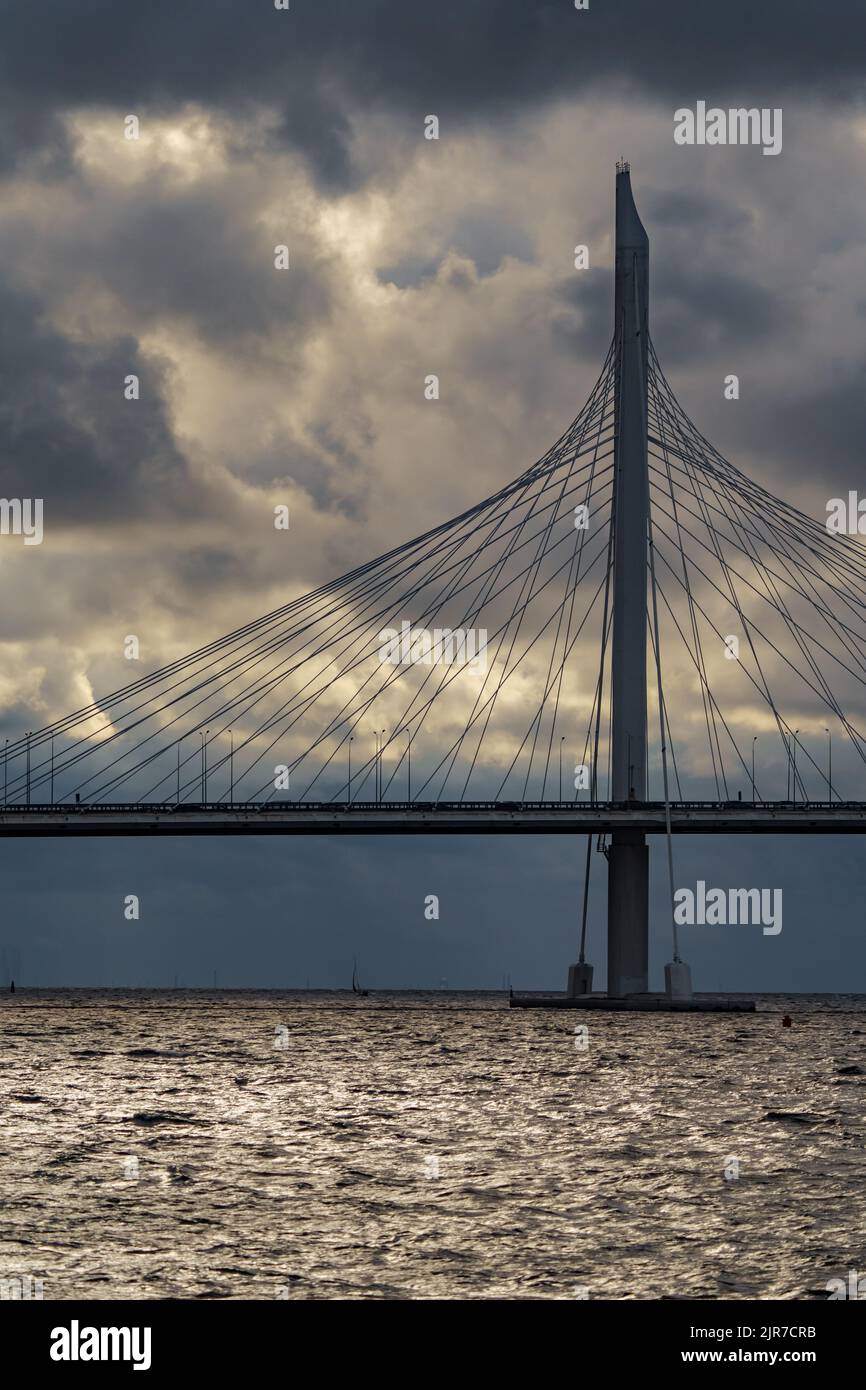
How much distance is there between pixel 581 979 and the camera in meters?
95.4

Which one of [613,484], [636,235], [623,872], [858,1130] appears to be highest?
[636,235]

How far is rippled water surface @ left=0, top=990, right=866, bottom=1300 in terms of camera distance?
1925cm

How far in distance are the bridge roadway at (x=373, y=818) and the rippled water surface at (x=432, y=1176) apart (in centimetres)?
2230

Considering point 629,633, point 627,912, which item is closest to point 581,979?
point 627,912

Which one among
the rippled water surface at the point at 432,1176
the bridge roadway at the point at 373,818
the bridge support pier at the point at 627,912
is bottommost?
the rippled water surface at the point at 432,1176

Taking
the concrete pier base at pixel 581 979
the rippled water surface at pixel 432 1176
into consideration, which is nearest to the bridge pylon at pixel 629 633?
the concrete pier base at pixel 581 979

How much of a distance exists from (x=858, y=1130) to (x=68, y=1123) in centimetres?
1634

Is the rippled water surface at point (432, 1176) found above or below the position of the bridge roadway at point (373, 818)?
below

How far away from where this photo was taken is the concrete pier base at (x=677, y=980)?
83688 mm

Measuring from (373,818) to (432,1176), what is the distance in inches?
2142

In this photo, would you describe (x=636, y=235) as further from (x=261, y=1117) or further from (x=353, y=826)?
(x=261, y=1117)

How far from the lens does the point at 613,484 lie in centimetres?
8169

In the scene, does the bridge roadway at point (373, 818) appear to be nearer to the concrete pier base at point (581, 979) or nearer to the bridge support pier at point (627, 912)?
the bridge support pier at point (627, 912)
